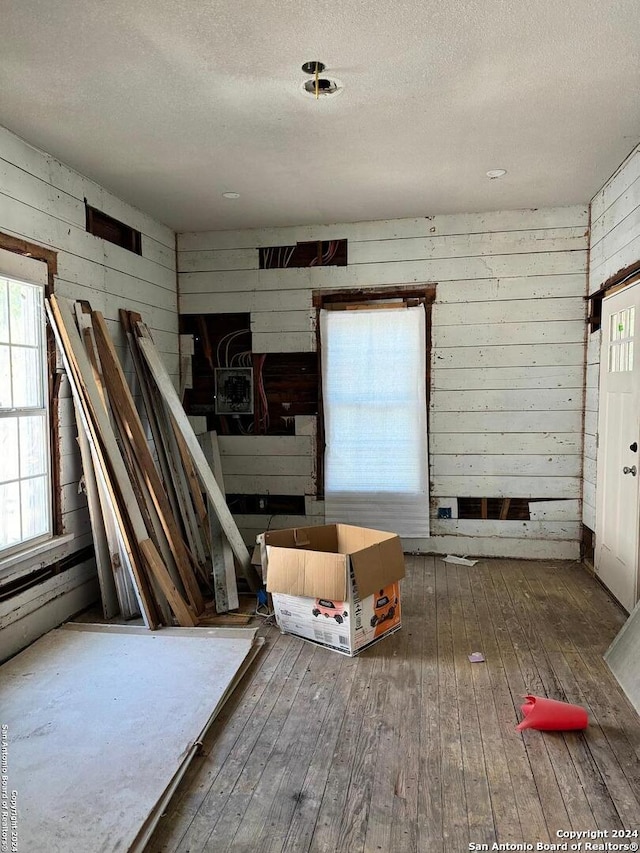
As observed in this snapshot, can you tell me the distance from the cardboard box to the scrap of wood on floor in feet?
2.08

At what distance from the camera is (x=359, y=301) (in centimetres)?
475

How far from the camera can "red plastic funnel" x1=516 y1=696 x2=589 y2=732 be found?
2.29m

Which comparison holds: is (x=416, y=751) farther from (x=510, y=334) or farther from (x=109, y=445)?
(x=510, y=334)

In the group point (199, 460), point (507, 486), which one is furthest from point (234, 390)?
point (507, 486)

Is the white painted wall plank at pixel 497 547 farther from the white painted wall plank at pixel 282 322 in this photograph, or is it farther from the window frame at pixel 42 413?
the window frame at pixel 42 413

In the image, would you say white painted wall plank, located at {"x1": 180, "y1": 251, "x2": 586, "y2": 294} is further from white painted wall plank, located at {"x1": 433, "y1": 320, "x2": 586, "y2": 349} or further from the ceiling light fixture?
the ceiling light fixture

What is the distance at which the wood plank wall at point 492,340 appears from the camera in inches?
176

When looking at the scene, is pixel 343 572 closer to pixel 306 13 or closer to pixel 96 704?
pixel 96 704

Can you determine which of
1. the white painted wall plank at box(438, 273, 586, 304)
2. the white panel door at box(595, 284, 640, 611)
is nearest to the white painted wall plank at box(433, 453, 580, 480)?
the white panel door at box(595, 284, 640, 611)

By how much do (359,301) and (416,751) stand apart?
138 inches

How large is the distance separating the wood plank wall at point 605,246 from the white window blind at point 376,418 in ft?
4.17

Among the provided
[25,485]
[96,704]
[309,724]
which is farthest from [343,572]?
[25,485]

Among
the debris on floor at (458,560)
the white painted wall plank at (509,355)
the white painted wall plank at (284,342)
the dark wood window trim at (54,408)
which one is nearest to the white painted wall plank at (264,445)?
the white painted wall plank at (284,342)

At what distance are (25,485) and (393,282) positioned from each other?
3.19 m
